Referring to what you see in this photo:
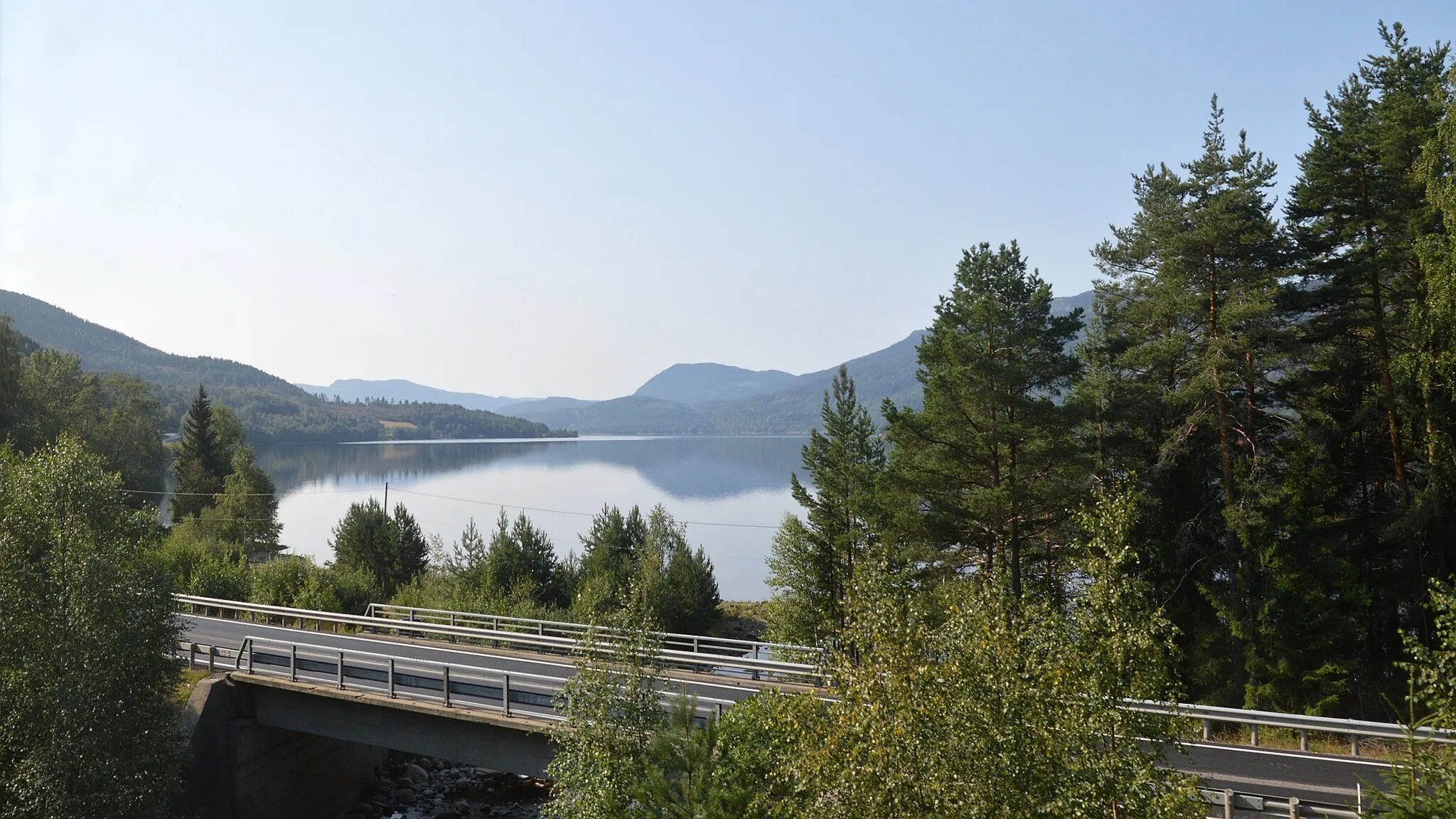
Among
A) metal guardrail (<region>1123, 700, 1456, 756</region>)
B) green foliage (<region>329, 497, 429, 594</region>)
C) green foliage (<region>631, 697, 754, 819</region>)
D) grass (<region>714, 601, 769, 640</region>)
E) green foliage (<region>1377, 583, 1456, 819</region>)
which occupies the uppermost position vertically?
green foliage (<region>1377, 583, 1456, 819</region>)

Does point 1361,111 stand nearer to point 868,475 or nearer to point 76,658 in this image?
point 868,475

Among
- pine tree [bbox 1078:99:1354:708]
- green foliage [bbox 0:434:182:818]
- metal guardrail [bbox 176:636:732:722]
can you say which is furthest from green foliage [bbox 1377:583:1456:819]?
green foliage [bbox 0:434:182:818]

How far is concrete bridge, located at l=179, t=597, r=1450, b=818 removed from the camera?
16484mm

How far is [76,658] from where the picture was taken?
60.2 feet

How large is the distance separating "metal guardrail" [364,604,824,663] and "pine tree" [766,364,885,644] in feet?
13.5

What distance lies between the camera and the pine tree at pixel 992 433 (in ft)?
89.4

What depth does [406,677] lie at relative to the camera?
2167cm

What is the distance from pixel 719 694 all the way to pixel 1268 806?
11354mm

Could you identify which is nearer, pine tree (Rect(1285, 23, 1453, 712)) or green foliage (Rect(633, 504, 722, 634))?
pine tree (Rect(1285, 23, 1453, 712))

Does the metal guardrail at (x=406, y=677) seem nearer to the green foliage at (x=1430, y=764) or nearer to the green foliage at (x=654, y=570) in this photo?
the green foliage at (x=1430, y=764)

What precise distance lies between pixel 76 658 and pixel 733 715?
51.5ft

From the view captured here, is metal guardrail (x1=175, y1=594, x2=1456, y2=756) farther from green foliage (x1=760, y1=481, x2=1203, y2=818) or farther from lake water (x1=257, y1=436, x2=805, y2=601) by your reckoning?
lake water (x1=257, y1=436, x2=805, y2=601)

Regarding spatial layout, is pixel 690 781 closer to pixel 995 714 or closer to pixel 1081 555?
pixel 995 714

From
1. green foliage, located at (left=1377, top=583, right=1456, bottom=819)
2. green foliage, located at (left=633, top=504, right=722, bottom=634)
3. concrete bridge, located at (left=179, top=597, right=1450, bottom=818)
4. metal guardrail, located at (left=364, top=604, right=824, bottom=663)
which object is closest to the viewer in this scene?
green foliage, located at (left=1377, top=583, right=1456, bottom=819)
